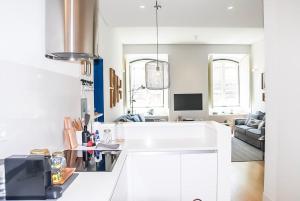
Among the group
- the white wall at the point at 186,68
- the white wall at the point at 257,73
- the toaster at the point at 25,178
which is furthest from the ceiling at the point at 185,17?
the toaster at the point at 25,178

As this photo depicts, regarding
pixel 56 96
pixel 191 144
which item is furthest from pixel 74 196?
pixel 191 144

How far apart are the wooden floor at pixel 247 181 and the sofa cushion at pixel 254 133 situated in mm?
1216

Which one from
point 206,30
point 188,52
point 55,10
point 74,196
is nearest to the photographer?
point 74,196

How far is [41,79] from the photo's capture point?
1686 mm

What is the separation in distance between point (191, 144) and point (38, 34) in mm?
1657

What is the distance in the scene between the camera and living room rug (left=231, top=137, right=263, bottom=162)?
16.4 feet

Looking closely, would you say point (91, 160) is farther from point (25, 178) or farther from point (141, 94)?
point (141, 94)

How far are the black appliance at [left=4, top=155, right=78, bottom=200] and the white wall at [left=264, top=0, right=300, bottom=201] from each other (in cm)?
244

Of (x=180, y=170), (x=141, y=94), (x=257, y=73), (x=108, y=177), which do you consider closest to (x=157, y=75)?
(x=180, y=170)

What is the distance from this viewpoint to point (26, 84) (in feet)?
4.86

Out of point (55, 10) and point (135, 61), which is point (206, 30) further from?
point (55, 10)

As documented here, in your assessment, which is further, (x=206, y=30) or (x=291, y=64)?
(x=206, y=30)

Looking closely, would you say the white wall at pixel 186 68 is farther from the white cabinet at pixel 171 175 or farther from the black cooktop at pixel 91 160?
the black cooktop at pixel 91 160

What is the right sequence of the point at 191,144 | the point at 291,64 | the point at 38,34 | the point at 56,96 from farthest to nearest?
the point at 291,64
the point at 191,144
the point at 56,96
the point at 38,34
